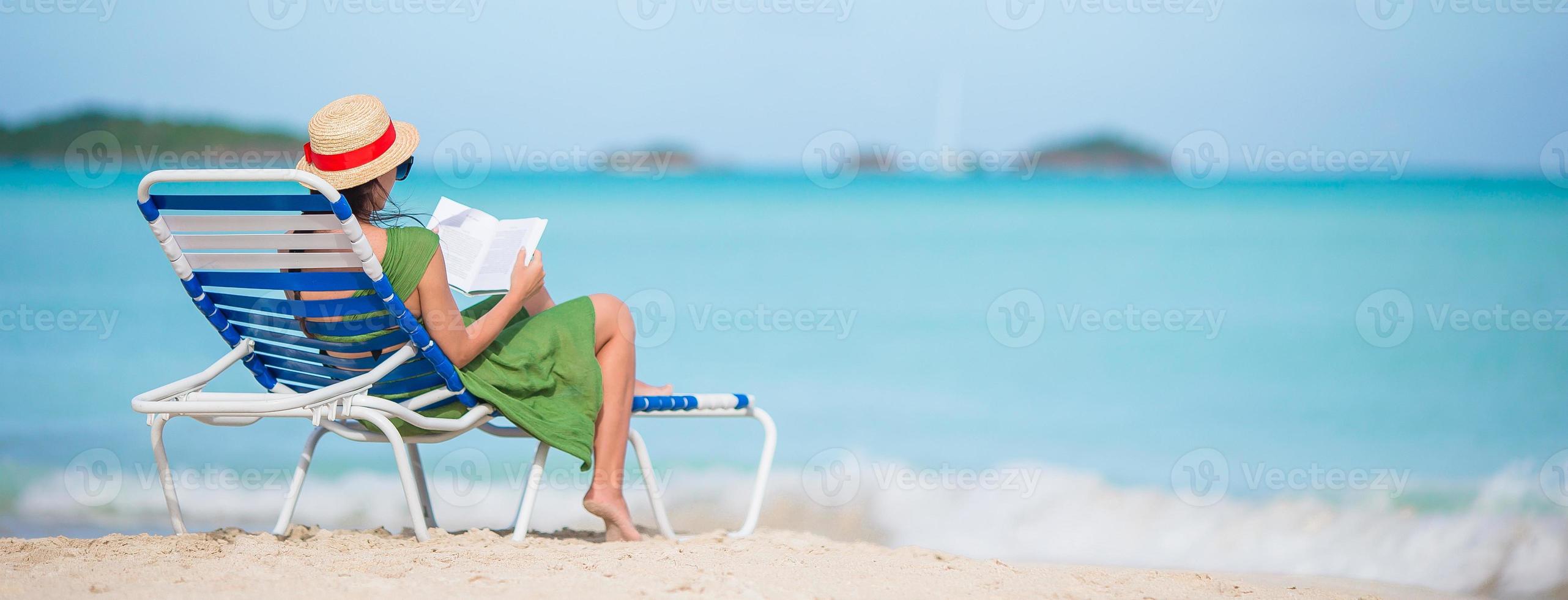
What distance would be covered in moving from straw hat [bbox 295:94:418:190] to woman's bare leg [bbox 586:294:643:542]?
670 mm

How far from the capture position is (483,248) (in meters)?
3.07

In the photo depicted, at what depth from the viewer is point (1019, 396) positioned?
726 centimetres

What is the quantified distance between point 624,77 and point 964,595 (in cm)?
2488

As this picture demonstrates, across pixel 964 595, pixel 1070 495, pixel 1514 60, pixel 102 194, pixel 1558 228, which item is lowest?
pixel 964 595

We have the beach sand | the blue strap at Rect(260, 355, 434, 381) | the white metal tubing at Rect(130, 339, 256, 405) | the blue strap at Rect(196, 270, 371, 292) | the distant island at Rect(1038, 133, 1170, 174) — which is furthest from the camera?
the distant island at Rect(1038, 133, 1170, 174)

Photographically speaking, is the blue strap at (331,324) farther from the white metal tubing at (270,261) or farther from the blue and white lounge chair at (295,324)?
the white metal tubing at (270,261)

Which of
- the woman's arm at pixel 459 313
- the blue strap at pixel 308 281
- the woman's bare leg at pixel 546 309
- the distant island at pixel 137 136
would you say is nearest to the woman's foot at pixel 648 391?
the woman's bare leg at pixel 546 309

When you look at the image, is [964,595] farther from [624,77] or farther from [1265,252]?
[624,77]

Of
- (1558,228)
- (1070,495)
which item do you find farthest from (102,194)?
(1558,228)

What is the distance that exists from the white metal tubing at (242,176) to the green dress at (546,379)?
0.40 metres

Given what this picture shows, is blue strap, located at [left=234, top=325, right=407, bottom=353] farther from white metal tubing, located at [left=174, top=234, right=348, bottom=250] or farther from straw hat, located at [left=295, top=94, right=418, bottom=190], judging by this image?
straw hat, located at [left=295, top=94, right=418, bottom=190]

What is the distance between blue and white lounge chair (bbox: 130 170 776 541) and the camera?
2695mm

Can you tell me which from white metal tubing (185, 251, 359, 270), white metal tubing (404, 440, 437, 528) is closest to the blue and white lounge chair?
white metal tubing (185, 251, 359, 270)

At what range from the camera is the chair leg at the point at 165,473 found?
2939 mm
